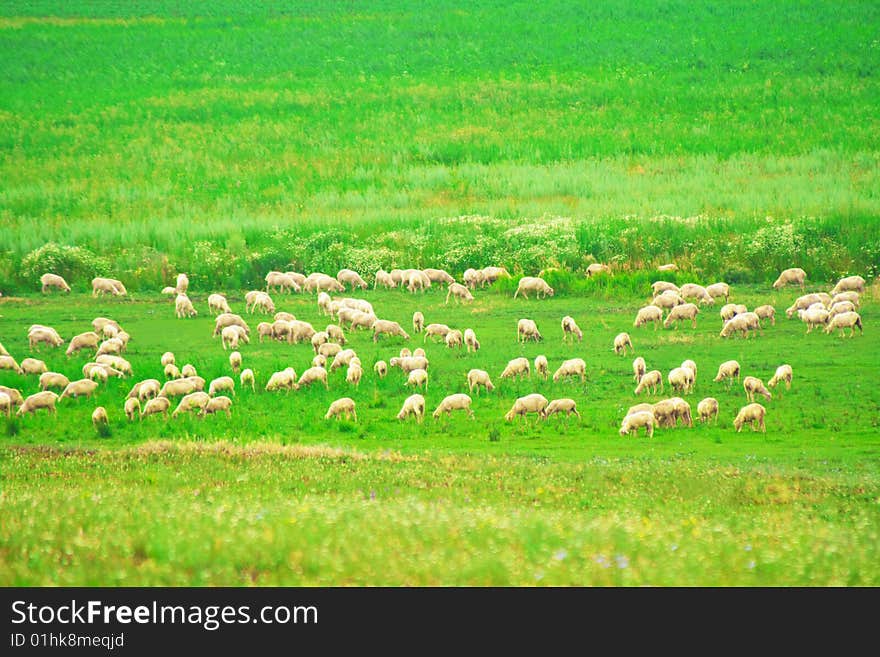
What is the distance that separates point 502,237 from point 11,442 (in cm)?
2376

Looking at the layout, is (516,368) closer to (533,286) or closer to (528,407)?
(528,407)

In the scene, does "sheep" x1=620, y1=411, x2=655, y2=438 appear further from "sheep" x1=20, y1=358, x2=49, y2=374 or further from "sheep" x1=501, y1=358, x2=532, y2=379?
"sheep" x1=20, y1=358, x2=49, y2=374

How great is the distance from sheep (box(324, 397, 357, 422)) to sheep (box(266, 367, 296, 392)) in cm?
213

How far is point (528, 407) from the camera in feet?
65.8

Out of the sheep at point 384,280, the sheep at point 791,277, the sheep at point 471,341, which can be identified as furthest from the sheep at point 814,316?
the sheep at point 384,280

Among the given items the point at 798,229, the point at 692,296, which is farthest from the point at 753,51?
the point at 692,296

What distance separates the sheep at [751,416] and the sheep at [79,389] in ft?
39.7

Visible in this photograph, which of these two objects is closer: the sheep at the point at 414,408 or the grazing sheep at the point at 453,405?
the sheep at the point at 414,408

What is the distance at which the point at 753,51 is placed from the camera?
78.2 meters

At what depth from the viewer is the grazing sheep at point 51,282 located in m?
38.1

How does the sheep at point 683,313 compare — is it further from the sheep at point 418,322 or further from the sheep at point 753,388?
the sheep at point 753,388

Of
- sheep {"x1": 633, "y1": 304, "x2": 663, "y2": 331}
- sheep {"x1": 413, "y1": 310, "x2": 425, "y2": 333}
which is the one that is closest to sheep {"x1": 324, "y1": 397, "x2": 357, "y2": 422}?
sheep {"x1": 413, "y1": 310, "x2": 425, "y2": 333}

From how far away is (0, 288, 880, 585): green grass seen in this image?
9.38 metres

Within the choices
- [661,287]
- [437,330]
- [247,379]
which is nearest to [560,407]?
[247,379]
